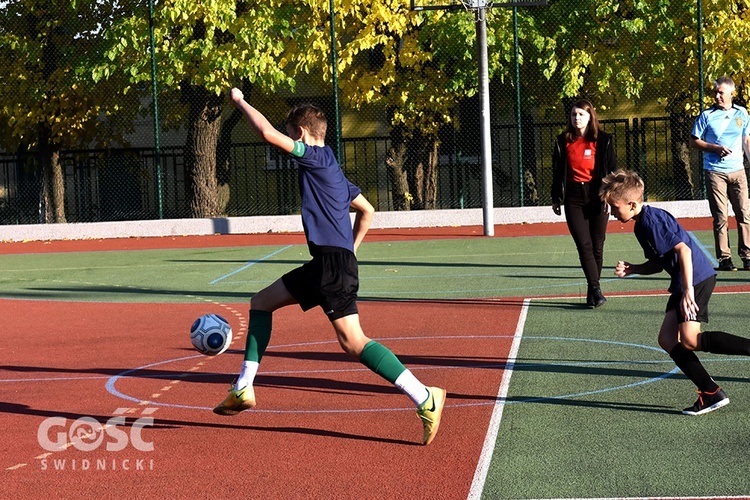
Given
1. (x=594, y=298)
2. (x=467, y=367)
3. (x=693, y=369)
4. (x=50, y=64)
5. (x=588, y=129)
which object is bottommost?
(x=467, y=367)

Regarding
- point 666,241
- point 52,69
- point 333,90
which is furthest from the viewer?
point 52,69

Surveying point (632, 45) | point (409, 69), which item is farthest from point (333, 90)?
point (632, 45)

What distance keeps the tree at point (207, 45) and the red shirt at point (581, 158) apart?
44.3ft

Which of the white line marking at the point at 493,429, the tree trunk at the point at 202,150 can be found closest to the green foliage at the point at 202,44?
the tree trunk at the point at 202,150

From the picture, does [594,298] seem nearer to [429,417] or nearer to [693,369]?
[693,369]

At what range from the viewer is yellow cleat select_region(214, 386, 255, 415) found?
6.78m

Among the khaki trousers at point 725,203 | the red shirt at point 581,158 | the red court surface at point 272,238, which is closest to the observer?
the red shirt at point 581,158

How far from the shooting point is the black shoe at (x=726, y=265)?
543 inches

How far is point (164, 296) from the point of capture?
14.0m

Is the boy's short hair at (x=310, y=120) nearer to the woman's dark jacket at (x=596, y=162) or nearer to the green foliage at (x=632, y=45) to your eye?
the woman's dark jacket at (x=596, y=162)

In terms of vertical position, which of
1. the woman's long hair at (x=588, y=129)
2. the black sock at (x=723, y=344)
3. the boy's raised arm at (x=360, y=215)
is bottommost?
the black sock at (x=723, y=344)

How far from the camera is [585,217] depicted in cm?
1147

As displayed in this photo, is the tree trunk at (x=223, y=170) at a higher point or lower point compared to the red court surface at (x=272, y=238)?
higher

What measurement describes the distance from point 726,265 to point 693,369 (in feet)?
24.0
